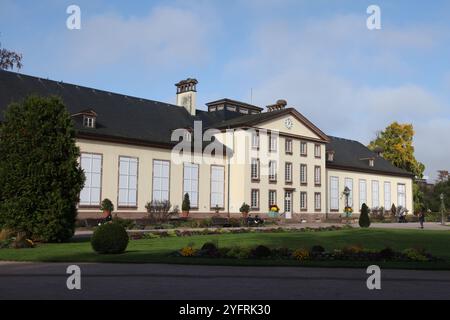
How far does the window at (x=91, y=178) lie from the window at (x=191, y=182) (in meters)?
8.77

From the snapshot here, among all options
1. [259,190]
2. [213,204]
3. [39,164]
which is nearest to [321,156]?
[259,190]

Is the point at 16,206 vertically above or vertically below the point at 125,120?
below

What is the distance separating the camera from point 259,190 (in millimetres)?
51531

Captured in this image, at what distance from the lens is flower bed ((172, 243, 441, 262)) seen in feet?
52.3

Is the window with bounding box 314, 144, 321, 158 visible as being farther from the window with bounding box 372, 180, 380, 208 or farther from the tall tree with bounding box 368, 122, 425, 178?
the tall tree with bounding box 368, 122, 425, 178

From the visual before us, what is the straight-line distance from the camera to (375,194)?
2677 inches

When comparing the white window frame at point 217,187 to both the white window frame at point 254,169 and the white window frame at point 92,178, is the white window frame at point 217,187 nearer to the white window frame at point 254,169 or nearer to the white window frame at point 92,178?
the white window frame at point 254,169

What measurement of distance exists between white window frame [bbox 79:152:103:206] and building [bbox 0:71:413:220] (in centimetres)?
8

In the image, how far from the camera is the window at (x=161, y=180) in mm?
43938

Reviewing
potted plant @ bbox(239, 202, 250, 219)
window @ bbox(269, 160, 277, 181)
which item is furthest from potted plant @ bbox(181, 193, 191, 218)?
window @ bbox(269, 160, 277, 181)

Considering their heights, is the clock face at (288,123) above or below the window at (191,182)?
above

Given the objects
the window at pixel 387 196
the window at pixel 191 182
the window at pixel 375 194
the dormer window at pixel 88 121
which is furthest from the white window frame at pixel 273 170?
the window at pixel 387 196
